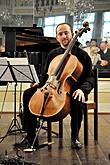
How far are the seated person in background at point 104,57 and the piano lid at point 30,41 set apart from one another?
6.34ft

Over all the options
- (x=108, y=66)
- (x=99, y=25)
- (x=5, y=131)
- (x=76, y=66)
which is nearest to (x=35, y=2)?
(x=99, y=25)

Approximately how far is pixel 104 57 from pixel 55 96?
10.8 ft

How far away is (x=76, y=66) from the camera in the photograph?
3320 millimetres

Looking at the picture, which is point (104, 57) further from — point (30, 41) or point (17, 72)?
point (17, 72)

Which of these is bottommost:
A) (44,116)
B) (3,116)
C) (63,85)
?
(3,116)

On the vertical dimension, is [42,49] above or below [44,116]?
above

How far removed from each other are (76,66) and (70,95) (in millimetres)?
270

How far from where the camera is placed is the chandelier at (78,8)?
6371 mm

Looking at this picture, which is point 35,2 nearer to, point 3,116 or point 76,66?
point 3,116

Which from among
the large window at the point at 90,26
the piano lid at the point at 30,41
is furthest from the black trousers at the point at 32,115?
the large window at the point at 90,26

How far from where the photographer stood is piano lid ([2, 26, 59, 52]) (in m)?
4.47

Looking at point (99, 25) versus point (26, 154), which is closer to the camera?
point (26, 154)

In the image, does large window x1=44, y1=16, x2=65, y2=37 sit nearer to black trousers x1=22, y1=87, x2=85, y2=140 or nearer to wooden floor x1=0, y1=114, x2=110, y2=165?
wooden floor x1=0, y1=114, x2=110, y2=165

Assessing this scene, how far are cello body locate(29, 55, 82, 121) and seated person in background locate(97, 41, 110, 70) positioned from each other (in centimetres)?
301
